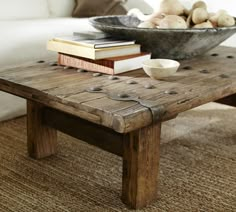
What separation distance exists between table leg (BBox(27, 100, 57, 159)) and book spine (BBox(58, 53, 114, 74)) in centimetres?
17

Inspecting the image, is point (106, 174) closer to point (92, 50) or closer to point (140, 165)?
point (140, 165)

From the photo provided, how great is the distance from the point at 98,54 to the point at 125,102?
12.3 inches

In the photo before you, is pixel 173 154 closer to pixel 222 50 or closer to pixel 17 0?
pixel 222 50

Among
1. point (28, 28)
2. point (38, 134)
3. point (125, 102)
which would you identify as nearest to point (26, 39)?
point (28, 28)

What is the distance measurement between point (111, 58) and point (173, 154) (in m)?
0.48

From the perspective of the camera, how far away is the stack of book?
4.58 ft

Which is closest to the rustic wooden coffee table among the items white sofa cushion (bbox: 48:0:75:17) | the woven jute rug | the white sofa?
the woven jute rug

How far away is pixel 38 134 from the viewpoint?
156cm

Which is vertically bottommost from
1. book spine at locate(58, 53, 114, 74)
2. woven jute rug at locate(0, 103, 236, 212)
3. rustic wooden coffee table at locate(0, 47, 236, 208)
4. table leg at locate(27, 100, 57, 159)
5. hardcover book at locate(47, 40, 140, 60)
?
woven jute rug at locate(0, 103, 236, 212)

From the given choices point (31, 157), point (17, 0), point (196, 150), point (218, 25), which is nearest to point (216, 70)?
point (218, 25)

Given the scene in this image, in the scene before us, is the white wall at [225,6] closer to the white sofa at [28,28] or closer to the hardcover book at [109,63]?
the white sofa at [28,28]

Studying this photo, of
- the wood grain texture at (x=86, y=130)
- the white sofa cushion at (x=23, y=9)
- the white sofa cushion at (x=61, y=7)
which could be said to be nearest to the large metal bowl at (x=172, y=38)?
the wood grain texture at (x=86, y=130)

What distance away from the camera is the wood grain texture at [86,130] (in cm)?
129

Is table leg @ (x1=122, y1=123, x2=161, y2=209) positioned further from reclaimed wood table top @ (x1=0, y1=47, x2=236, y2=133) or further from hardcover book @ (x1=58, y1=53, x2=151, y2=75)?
hardcover book @ (x1=58, y1=53, x2=151, y2=75)
